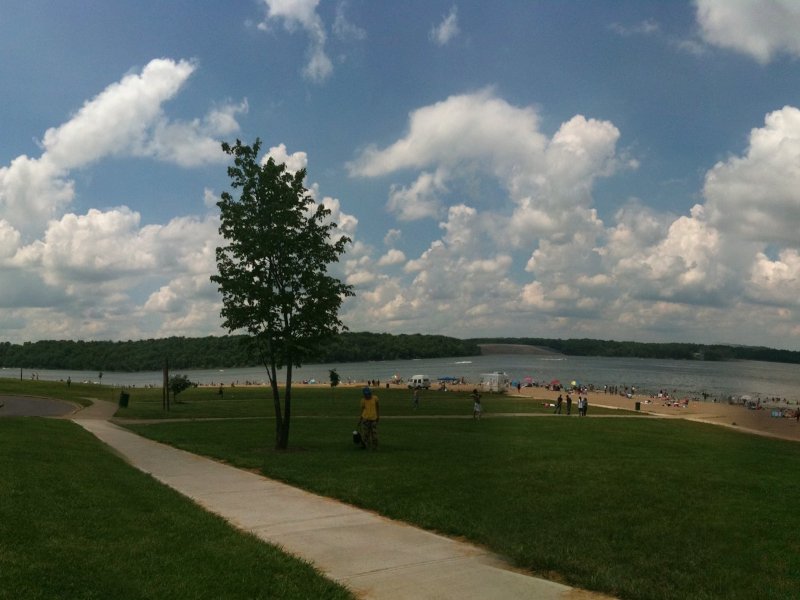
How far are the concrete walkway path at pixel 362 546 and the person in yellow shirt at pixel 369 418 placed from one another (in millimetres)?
4005

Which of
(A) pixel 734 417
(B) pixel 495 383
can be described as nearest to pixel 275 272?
(A) pixel 734 417

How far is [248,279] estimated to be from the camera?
1634cm

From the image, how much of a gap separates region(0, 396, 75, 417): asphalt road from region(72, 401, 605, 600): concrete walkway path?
68.1 feet

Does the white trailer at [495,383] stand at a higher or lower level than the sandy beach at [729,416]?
higher

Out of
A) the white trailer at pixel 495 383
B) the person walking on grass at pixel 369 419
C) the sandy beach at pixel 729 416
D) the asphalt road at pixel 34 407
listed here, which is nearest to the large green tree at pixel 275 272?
the person walking on grass at pixel 369 419

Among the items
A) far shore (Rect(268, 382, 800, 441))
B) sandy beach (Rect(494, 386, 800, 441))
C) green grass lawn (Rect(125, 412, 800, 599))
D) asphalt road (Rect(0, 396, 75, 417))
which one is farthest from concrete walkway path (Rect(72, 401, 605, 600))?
sandy beach (Rect(494, 386, 800, 441))

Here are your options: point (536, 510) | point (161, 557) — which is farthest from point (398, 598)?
point (536, 510)

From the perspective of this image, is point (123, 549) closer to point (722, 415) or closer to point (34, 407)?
point (34, 407)

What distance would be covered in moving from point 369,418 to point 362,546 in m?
8.60

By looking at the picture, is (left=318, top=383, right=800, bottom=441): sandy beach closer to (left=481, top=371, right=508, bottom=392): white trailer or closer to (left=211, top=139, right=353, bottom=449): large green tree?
(left=481, top=371, right=508, bottom=392): white trailer

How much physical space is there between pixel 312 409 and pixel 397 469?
24.3 meters

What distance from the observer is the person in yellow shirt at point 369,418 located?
51.1 ft

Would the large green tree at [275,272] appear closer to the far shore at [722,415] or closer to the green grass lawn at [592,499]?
the green grass lawn at [592,499]

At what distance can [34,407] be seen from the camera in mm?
33156
